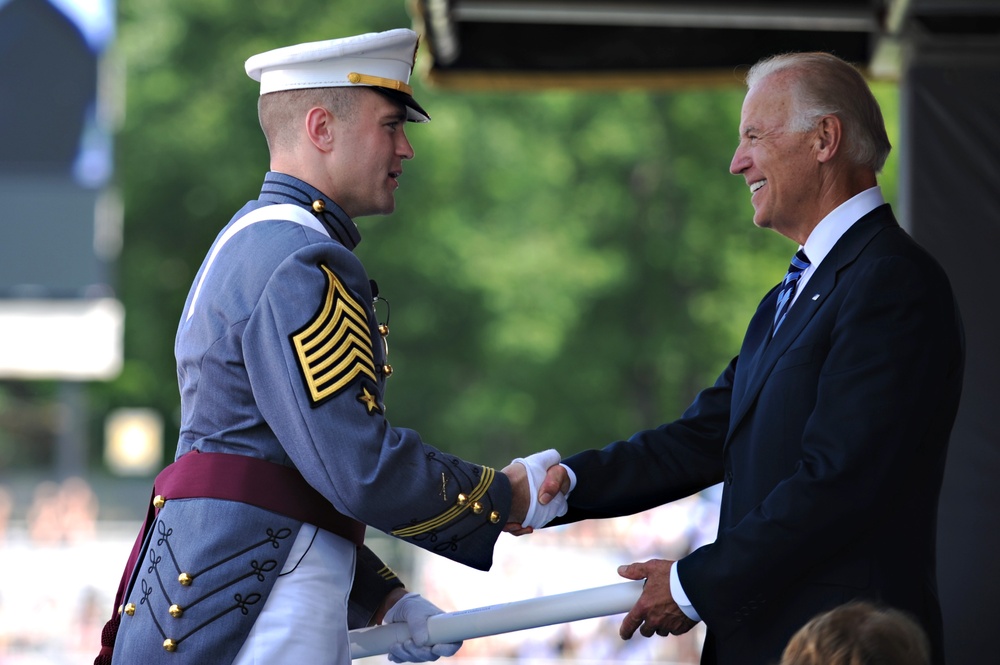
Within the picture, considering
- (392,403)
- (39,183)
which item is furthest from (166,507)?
(39,183)

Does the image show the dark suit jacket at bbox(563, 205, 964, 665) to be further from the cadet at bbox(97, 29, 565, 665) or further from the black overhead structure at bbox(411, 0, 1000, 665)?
the black overhead structure at bbox(411, 0, 1000, 665)

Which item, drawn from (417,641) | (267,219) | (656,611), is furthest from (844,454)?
(267,219)

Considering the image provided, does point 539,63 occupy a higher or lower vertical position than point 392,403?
higher

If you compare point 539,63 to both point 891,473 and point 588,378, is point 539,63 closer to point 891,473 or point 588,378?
point 891,473

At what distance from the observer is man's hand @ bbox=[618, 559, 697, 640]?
280 cm

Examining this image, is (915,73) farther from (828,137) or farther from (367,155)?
(367,155)

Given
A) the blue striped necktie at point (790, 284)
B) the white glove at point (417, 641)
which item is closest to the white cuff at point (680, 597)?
the white glove at point (417, 641)

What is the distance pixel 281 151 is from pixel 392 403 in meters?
15.5

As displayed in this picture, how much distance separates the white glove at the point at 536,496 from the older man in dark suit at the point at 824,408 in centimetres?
29

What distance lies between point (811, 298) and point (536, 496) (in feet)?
2.54

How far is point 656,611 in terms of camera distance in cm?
280

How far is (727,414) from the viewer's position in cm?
351

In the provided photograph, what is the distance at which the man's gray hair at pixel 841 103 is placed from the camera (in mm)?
2961

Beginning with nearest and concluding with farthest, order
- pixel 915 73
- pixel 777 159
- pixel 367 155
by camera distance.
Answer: pixel 367 155 < pixel 777 159 < pixel 915 73
